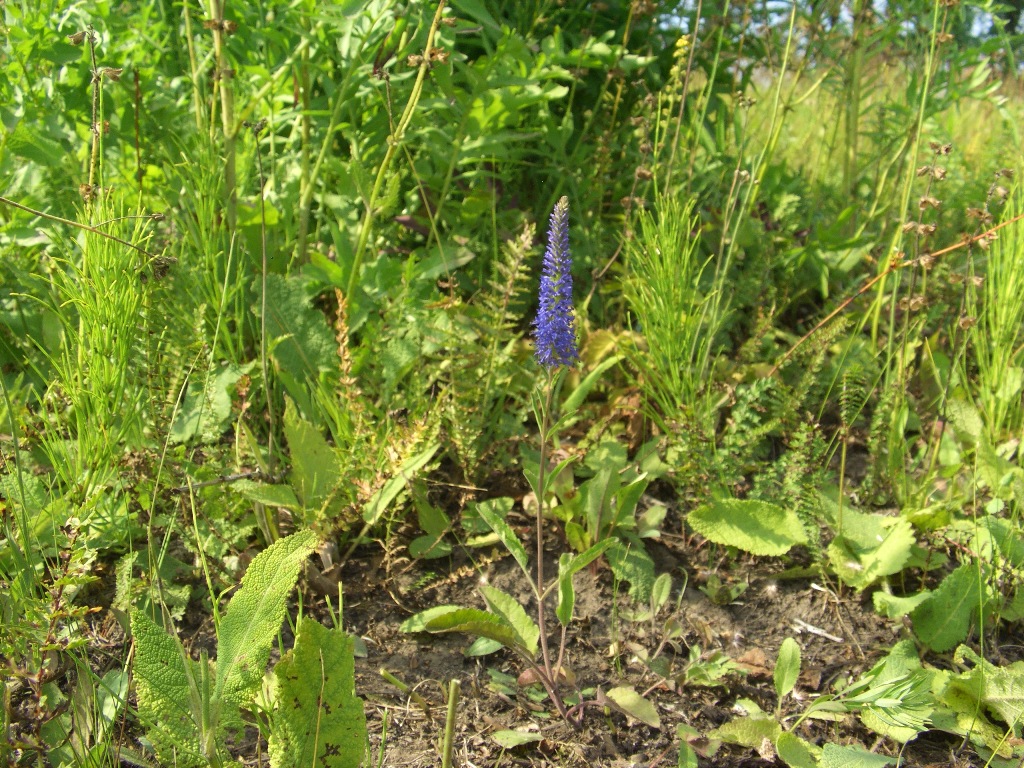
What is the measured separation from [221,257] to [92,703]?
1.01 metres

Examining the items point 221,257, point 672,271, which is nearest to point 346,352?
point 221,257

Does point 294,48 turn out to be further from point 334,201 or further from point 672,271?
point 672,271

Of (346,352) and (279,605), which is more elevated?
(346,352)

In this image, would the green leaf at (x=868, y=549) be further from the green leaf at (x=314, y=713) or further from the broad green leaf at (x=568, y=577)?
the green leaf at (x=314, y=713)

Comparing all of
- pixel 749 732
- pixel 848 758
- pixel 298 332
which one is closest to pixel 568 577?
pixel 749 732

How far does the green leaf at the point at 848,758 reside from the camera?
131 centimetres

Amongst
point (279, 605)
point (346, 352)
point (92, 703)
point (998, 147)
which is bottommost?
point (92, 703)

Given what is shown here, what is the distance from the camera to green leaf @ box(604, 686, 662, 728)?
1.42 m

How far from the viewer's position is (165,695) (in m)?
1.20

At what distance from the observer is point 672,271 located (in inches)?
74.5

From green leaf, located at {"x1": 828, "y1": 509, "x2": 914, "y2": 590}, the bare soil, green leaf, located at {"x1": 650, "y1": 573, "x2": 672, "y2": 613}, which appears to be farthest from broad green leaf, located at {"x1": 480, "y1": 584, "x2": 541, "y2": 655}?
green leaf, located at {"x1": 828, "y1": 509, "x2": 914, "y2": 590}

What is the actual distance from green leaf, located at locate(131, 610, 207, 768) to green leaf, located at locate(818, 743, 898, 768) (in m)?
0.93

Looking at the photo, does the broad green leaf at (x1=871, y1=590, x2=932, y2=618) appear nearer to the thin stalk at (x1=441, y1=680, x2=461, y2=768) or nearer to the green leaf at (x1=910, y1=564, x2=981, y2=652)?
the green leaf at (x1=910, y1=564, x2=981, y2=652)

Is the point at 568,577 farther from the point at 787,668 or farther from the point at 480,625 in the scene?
the point at 787,668
